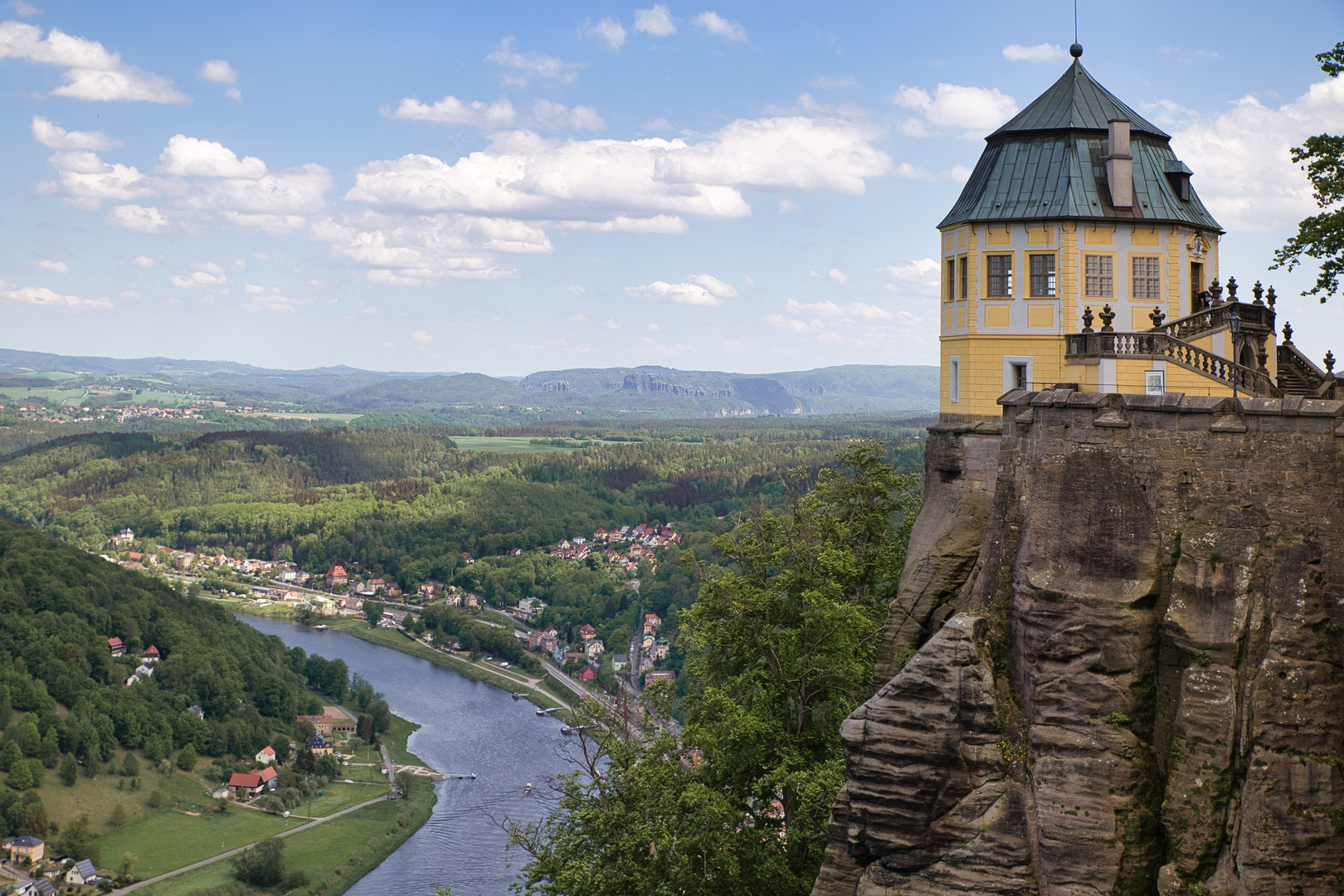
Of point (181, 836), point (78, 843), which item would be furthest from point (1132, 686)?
point (181, 836)

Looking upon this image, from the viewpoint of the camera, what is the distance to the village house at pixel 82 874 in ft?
243

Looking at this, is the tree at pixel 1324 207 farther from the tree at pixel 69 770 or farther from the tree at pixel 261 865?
→ the tree at pixel 69 770

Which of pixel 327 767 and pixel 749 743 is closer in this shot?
pixel 749 743

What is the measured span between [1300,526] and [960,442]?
356 inches

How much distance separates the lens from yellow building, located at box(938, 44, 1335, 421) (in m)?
24.2

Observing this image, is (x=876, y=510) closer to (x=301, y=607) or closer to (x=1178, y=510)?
(x=1178, y=510)

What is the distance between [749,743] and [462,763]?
68.3 meters

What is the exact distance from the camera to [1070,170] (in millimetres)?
24734

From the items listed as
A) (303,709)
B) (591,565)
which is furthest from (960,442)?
(591,565)

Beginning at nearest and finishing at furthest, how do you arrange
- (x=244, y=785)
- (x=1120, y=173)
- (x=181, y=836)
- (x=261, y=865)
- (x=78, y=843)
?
(x=1120, y=173) → (x=261, y=865) → (x=78, y=843) → (x=181, y=836) → (x=244, y=785)

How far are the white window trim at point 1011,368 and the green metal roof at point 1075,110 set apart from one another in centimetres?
510

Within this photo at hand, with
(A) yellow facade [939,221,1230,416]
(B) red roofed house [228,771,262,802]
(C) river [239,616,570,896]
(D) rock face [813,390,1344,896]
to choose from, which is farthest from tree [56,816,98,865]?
(D) rock face [813,390,1344,896]

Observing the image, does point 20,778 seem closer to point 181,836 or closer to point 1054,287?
point 181,836

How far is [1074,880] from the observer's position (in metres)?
16.1
